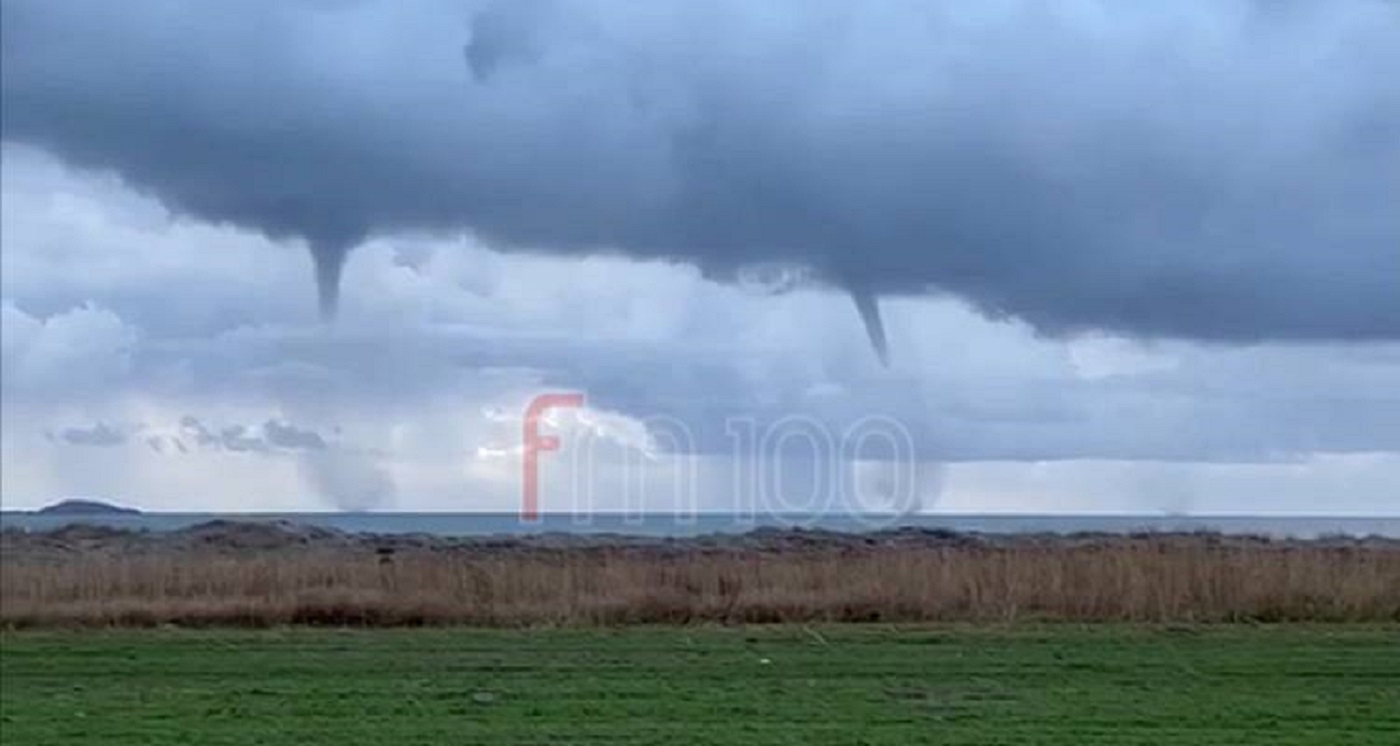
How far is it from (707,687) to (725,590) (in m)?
8.98

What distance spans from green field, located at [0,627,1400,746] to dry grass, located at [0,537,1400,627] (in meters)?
1.76

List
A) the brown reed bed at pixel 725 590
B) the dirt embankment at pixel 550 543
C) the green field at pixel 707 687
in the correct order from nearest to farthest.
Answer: the green field at pixel 707 687, the brown reed bed at pixel 725 590, the dirt embankment at pixel 550 543

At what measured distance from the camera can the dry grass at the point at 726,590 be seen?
22266 mm

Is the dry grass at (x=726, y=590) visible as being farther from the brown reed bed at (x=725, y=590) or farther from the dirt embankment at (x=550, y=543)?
the dirt embankment at (x=550, y=543)

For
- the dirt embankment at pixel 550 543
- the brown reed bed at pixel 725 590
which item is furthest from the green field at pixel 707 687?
the dirt embankment at pixel 550 543

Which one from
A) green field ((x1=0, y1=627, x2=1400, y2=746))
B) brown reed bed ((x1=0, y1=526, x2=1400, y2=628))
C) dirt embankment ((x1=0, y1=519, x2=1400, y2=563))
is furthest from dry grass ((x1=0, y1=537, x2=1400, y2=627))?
dirt embankment ((x1=0, y1=519, x2=1400, y2=563))

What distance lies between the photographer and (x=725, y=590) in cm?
2344

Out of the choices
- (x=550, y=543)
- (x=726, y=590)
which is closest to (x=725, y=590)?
(x=726, y=590)

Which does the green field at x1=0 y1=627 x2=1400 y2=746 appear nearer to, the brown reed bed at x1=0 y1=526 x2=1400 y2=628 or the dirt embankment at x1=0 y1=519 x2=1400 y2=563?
the brown reed bed at x1=0 y1=526 x2=1400 y2=628

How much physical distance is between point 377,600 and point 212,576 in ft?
8.69

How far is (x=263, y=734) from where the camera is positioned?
11.9 metres

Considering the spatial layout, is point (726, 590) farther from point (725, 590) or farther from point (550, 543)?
point (550, 543)

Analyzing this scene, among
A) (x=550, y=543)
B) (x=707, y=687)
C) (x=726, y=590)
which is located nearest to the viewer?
(x=707, y=687)

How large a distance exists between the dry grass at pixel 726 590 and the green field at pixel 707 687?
1.76 meters
